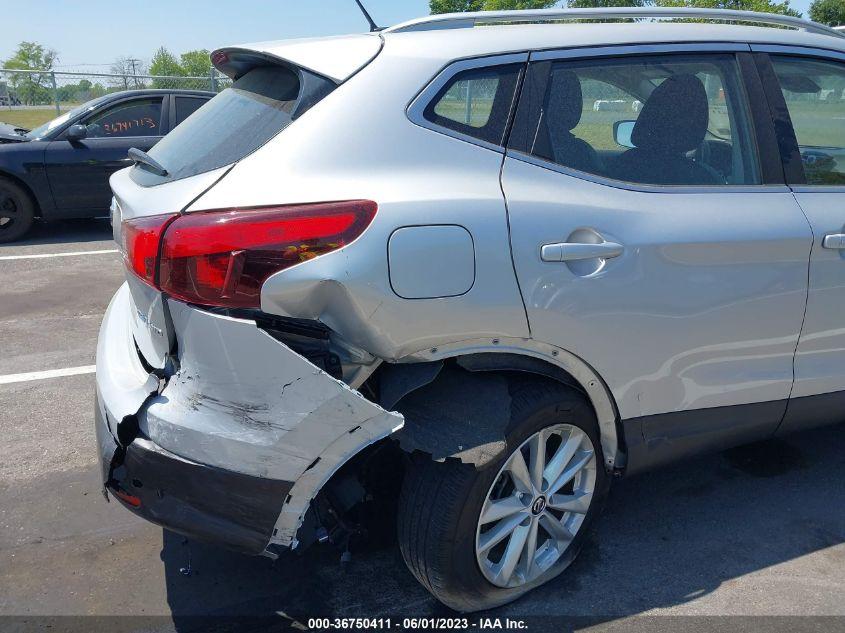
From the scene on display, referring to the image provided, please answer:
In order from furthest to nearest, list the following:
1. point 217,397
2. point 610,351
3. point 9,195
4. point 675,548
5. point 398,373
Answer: point 9,195 → point 675,548 → point 610,351 → point 398,373 → point 217,397

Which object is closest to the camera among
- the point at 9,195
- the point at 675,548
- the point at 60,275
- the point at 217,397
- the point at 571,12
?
the point at 217,397

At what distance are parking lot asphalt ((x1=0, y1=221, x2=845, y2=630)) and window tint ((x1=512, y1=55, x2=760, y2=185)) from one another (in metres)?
1.41

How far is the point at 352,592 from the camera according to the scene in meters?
2.72

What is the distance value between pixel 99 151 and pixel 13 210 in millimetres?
1112

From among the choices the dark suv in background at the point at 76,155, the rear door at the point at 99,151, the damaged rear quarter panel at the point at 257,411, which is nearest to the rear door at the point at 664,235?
the damaged rear quarter panel at the point at 257,411

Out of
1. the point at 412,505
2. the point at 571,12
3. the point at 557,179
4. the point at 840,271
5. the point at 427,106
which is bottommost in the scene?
the point at 412,505

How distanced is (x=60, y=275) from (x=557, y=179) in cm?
589

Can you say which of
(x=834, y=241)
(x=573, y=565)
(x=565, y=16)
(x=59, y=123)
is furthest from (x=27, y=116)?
(x=834, y=241)

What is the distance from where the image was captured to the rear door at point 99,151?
8391 mm

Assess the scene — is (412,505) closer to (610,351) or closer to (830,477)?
(610,351)

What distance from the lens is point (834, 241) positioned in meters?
2.76

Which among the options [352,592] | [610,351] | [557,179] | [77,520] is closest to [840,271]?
[610,351]

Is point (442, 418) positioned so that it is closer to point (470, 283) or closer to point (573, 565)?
point (470, 283)

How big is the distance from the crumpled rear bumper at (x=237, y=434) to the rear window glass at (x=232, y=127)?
499mm
